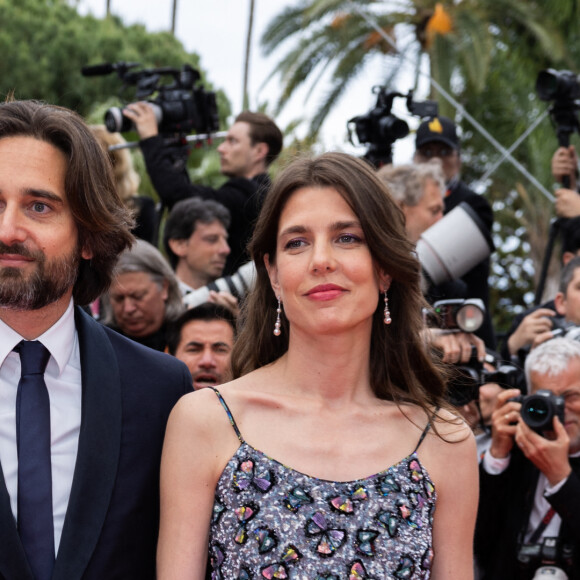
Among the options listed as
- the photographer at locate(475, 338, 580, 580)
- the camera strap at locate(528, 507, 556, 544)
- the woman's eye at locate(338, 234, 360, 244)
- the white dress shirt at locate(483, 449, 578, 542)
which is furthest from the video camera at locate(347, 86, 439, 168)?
the woman's eye at locate(338, 234, 360, 244)

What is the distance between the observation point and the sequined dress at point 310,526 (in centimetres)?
258

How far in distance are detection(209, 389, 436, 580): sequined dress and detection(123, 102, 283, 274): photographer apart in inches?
111

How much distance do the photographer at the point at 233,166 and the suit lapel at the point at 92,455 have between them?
274 cm

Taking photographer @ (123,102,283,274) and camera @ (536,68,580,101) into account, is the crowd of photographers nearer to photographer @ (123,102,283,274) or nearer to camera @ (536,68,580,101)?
photographer @ (123,102,283,274)

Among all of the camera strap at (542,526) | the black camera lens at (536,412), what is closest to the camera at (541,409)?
the black camera lens at (536,412)

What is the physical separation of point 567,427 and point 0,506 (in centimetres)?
246

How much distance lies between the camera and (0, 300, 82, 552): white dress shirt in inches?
97.4

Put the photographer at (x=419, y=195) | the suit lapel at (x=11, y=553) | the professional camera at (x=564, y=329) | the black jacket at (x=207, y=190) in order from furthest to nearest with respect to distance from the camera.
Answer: the black jacket at (x=207, y=190) < the photographer at (x=419, y=195) < the professional camera at (x=564, y=329) < the suit lapel at (x=11, y=553)

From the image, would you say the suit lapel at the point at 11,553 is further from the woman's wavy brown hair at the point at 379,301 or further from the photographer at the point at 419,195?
the photographer at the point at 419,195

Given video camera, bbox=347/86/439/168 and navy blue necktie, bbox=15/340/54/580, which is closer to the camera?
navy blue necktie, bbox=15/340/54/580

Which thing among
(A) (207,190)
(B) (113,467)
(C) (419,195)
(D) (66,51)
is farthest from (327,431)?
(D) (66,51)

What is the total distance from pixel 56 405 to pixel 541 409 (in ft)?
6.67

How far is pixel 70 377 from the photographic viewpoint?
266cm

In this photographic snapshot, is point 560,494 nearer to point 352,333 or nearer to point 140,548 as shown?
point 352,333
